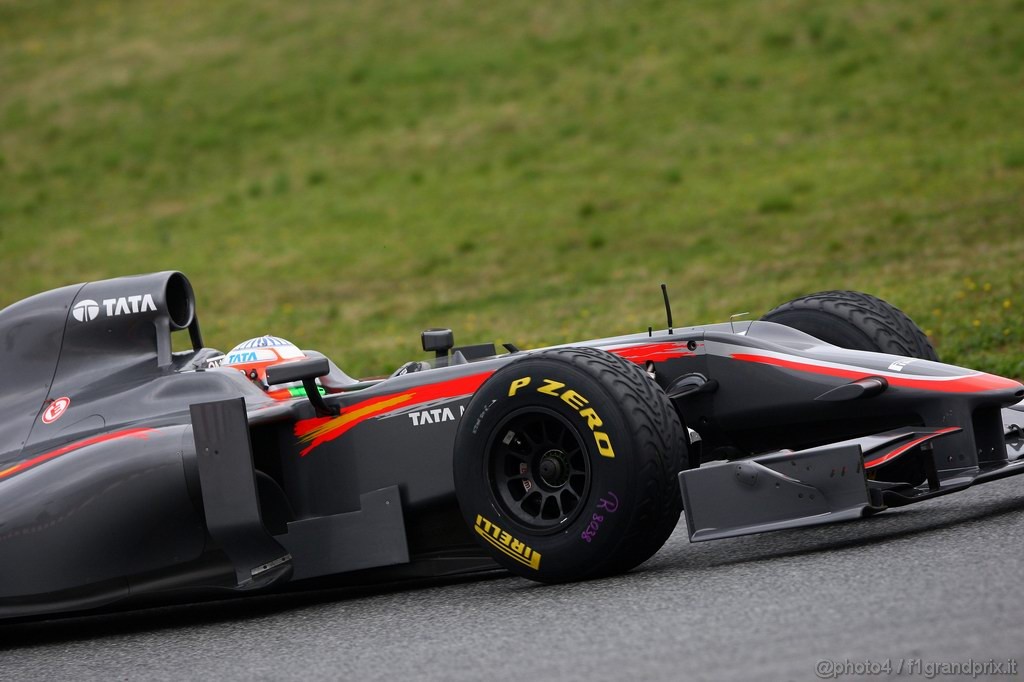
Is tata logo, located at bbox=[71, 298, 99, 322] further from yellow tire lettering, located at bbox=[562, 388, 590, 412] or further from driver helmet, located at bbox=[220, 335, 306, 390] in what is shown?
yellow tire lettering, located at bbox=[562, 388, 590, 412]

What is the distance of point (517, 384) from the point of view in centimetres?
539

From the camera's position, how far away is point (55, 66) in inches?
1468

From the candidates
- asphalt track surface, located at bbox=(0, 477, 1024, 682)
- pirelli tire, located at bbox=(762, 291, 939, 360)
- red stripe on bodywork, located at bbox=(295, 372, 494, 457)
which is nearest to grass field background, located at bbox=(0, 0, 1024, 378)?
pirelli tire, located at bbox=(762, 291, 939, 360)

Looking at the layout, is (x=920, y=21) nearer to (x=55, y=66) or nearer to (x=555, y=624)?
(x=55, y=66)

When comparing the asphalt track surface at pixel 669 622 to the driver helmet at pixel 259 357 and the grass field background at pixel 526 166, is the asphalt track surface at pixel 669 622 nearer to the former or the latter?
the driver helmet at pixel 259 357

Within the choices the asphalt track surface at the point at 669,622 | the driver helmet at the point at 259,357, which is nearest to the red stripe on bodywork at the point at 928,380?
the asphalt track surface at the point at 669,622

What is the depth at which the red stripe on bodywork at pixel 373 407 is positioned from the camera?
587 centimetres

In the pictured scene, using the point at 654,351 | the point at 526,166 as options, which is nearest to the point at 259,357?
the point at 654,351

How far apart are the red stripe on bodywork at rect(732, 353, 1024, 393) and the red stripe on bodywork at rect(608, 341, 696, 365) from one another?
0.40m

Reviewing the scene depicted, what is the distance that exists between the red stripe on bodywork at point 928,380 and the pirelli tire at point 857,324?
756 mm

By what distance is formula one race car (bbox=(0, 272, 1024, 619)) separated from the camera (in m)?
5.20

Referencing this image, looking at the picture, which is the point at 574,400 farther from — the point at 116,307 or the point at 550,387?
the point at 116,307

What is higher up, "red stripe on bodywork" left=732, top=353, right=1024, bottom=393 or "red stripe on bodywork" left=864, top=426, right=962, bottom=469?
"red stripe on bodywork" left=732, top=353, right=1024, bottom=393

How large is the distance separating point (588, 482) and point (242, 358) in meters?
2.35
